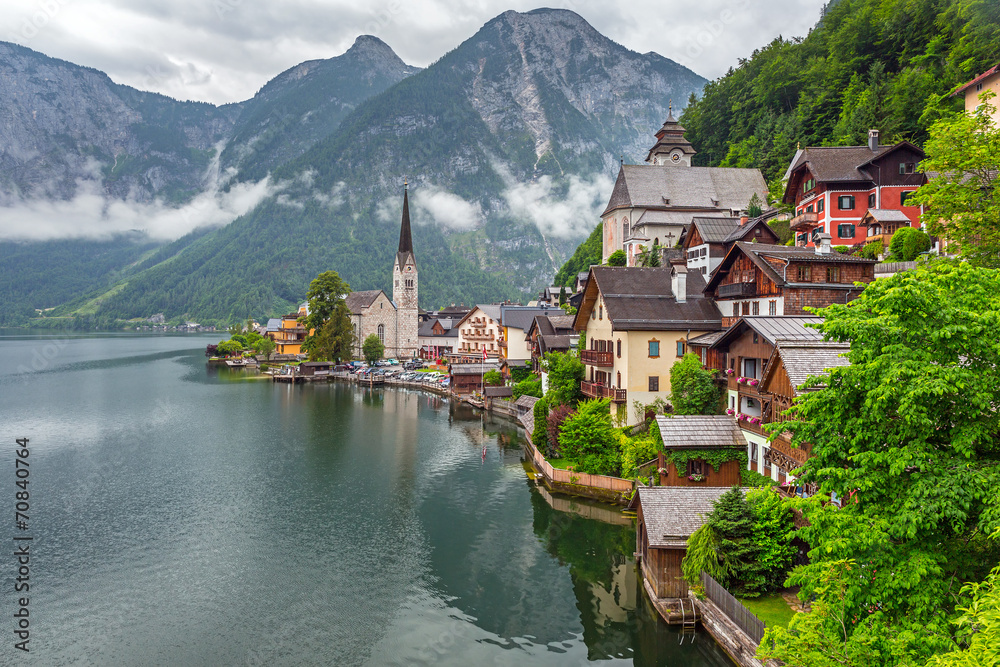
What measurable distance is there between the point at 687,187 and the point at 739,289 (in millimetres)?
42947

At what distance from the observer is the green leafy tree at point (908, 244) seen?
128 feet

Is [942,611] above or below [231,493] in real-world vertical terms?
above

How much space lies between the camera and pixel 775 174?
76625mm

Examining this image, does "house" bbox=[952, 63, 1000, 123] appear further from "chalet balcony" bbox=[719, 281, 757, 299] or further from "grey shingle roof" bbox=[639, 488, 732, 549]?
"grey shingle roof" bbox=[639, 488, 732, 549]

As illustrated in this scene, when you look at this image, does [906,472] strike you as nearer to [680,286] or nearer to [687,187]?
[680,286]

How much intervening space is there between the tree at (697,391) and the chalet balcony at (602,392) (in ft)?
16.1

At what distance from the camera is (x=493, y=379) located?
75688 mm

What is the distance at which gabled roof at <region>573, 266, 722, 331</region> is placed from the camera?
38.0 m

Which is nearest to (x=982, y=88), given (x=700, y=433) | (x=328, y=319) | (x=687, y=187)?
(x=687, y=187)

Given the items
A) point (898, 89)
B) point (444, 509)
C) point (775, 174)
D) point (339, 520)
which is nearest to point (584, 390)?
point (444, 509)

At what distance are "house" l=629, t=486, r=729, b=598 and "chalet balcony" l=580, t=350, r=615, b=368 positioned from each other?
17.5 metres

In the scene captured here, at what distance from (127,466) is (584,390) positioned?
3403 centimetres

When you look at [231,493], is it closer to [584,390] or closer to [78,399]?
[584,390]

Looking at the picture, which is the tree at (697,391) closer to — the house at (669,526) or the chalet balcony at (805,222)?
the house at (669,526)
